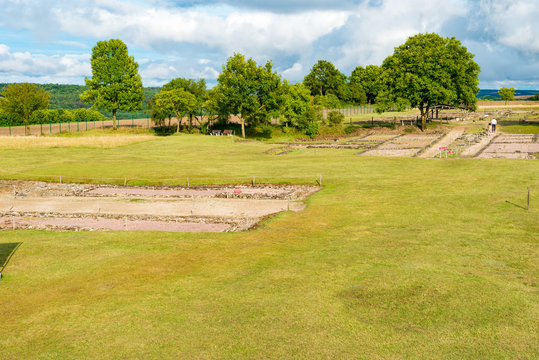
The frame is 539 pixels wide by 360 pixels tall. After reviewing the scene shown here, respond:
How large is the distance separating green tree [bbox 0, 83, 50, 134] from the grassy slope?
79.2m

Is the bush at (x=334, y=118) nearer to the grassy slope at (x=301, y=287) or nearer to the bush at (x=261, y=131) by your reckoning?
the bush at (x=261, y=131)

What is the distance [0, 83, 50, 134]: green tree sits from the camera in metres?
93.1

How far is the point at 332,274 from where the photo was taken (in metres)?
17.9

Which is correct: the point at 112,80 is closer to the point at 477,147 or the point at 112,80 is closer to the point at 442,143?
the point at 442,143

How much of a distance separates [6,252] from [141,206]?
1405 centimetres

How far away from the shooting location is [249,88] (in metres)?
89.7

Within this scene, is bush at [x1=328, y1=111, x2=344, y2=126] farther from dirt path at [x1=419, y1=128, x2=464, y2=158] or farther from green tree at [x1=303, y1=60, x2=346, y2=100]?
green tree at [x1=303, y1=60, x2=346, y2=100]

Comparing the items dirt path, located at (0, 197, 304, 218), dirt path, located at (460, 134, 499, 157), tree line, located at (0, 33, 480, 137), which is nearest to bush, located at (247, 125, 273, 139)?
tree line, located at (0, 33, 480, 137)

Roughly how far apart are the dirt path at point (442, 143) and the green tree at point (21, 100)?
78.9 meters

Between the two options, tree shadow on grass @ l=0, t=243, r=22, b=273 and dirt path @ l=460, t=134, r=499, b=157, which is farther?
dirt path @ l=460, t=134, r=499, b=157

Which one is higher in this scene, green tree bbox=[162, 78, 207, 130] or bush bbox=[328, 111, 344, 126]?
green tree bbox=[162, 78, 207, 130]

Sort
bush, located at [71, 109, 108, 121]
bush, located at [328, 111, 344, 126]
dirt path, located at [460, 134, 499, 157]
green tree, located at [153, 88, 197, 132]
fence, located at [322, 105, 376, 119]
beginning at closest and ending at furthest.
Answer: dirt path, located at [460, 134, 499, 157], green tree, located at [153, 88, 197, 132], bush, located at [328, 111, 344, 126], bush, located at [71, 109, 108, 121], fence, located at [322, 105, 376, 119]

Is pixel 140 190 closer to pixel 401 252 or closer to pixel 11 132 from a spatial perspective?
pixel 401 252

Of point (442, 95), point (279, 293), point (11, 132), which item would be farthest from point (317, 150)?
point (11, 132)
